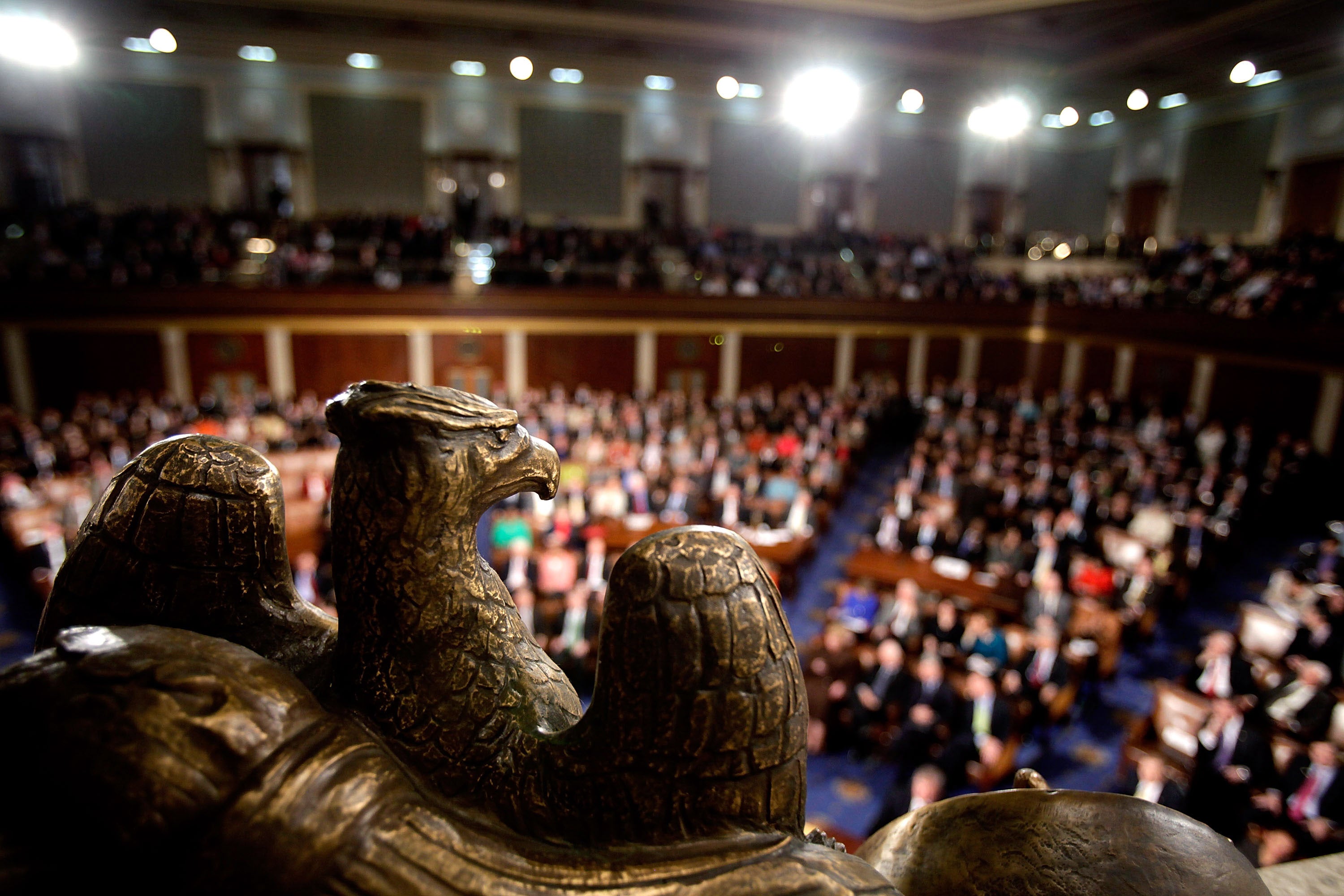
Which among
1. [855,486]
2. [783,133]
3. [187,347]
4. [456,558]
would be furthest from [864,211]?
[456,558]

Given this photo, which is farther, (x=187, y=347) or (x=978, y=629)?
(x=187, y=347)

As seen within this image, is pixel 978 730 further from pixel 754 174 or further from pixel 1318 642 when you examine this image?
pixel 754 174

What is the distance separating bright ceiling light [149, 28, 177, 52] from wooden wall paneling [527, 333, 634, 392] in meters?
10.7

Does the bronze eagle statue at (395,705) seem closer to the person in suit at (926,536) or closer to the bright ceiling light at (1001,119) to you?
the person in suit at (926,536)

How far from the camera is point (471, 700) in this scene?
1246 mm

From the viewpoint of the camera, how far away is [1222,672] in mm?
6715

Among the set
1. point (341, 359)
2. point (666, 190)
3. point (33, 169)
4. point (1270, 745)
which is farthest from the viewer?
point (666, 190)

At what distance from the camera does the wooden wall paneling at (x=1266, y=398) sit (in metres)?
14.2

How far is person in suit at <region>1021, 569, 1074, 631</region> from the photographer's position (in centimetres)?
806

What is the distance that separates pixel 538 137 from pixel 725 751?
24.7m

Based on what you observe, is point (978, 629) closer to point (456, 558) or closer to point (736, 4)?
point (456, 558)

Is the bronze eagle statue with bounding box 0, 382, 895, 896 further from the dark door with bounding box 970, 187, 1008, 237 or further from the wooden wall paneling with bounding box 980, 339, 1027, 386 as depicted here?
the dark door with bounding box 970, 187, 1008, 237

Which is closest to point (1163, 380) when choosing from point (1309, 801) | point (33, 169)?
point (1309, 801)

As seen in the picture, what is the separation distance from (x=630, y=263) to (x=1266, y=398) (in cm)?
1457
